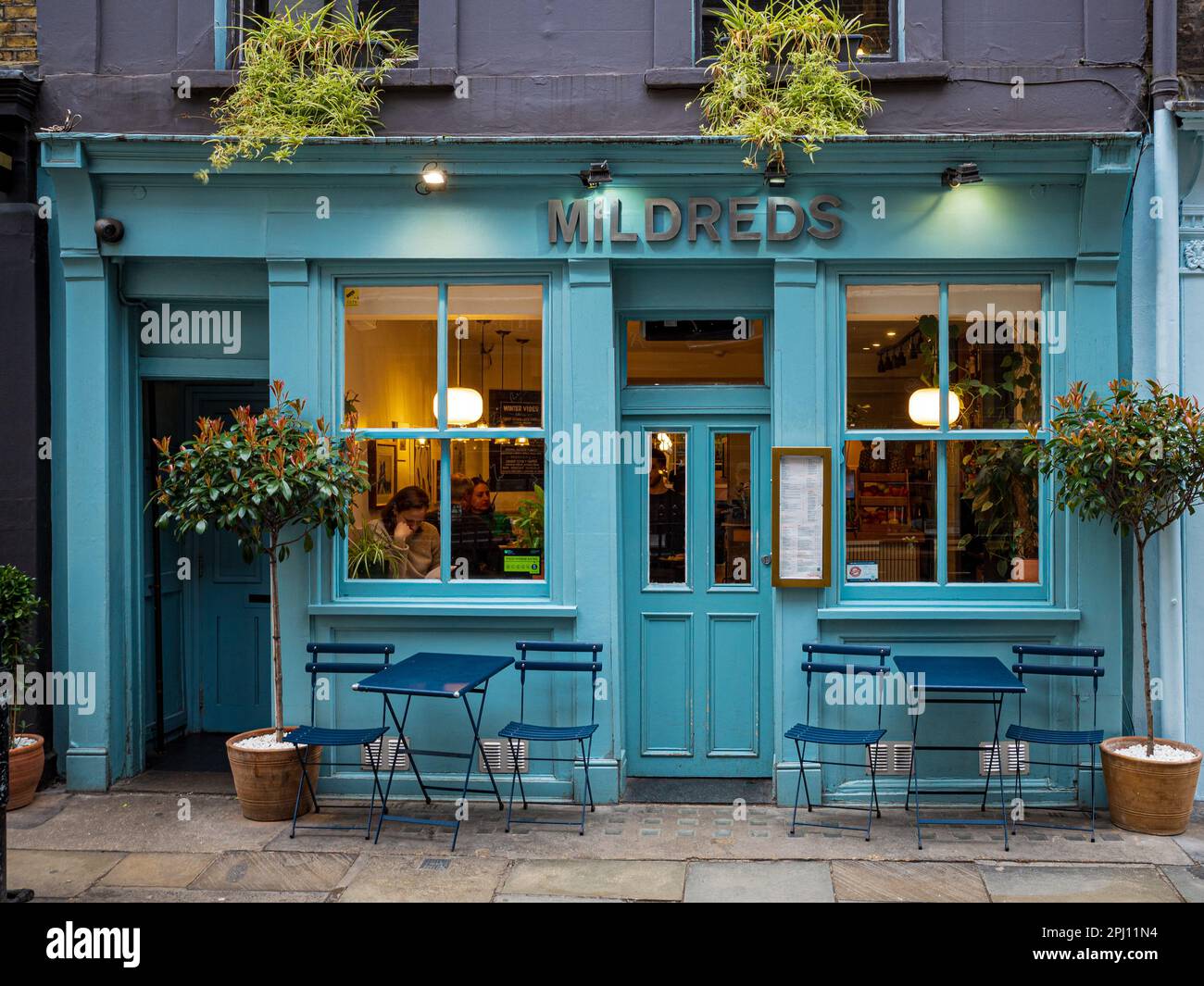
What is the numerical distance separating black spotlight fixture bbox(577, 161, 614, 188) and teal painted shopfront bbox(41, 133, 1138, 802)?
0.11 metres

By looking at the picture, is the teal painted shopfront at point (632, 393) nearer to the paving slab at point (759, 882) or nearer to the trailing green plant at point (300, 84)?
the trailing green plant at point (300, 84)

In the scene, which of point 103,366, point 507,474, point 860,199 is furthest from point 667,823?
point 103,366

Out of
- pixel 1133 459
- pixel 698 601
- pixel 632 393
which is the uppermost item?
pixel 632 393

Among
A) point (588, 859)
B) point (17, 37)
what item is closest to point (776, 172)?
point (588, 859)

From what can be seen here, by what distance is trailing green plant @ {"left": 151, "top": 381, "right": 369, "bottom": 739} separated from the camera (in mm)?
6387

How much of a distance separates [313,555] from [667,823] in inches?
120

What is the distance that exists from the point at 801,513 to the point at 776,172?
7.58 ft

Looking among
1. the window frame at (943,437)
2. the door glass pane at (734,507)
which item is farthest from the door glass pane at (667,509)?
the window frame at (943,437)

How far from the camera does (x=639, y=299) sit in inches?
287

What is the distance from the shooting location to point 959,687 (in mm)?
6109

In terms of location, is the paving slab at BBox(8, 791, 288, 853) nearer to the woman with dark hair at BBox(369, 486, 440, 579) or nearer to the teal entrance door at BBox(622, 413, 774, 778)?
the woman with dark hair at BBox(369, 486, 440, 579)

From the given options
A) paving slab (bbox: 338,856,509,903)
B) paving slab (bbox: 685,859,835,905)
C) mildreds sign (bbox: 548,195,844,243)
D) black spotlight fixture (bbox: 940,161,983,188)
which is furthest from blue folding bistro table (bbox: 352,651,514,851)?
black spotlight fixture (bbox: 940,161,983,188)

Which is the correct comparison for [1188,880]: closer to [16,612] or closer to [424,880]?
[424,880]
